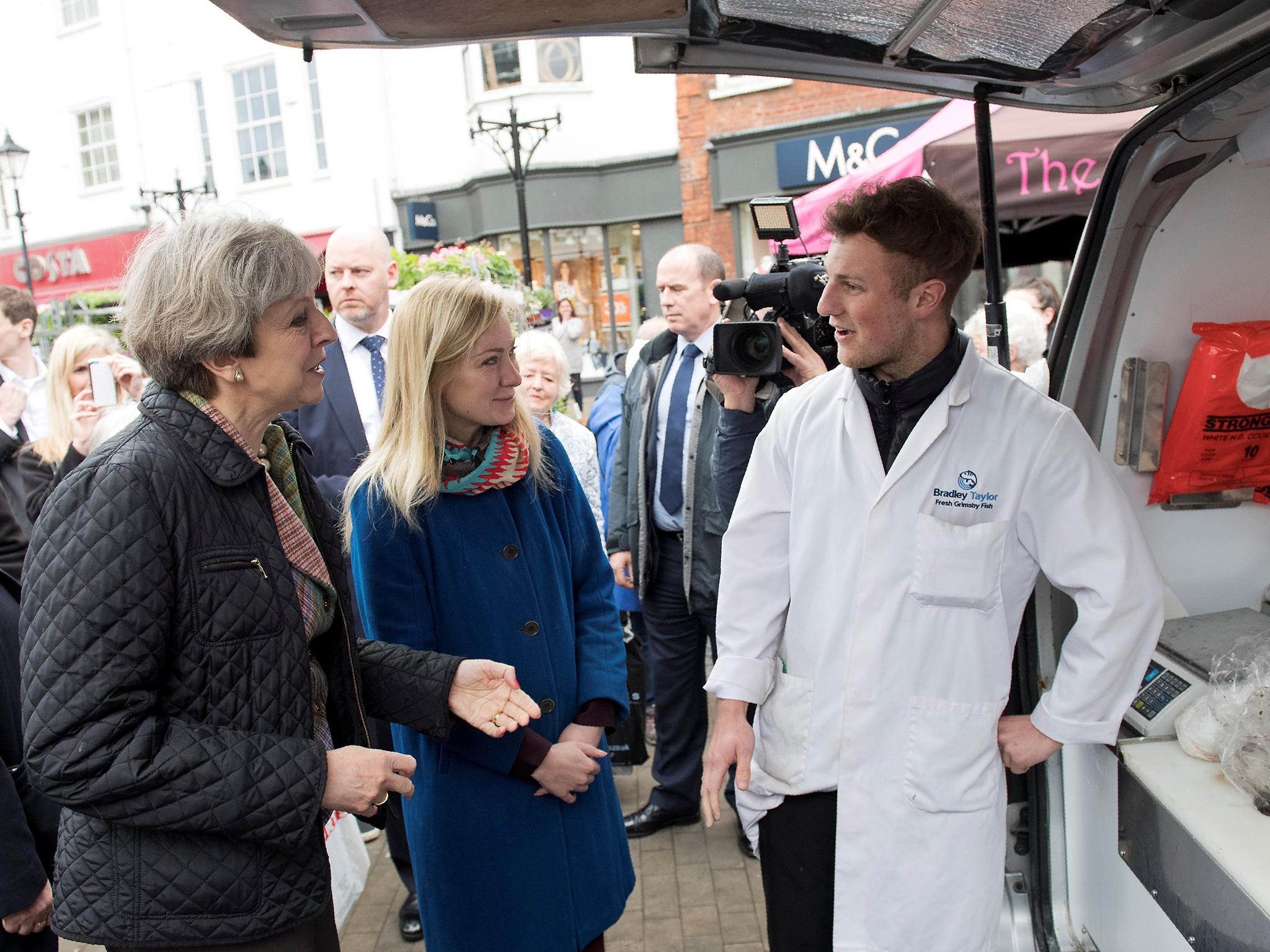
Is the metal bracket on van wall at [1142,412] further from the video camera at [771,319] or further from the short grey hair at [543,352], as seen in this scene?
the short grey hair at [543,352]

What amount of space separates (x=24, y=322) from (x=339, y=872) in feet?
12.6

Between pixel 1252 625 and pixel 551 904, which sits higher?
pixel 1252 625

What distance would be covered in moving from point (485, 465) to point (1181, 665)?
156 centimetres

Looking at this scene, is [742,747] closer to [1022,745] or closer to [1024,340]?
[1022,745]

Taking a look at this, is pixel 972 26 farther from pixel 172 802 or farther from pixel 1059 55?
pixel 172 802

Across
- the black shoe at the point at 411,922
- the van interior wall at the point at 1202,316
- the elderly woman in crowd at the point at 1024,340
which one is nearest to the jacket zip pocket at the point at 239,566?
the van interior wall at the point at 1202,316

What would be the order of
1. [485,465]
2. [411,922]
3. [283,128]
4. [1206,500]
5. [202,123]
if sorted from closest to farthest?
[485,465]
[1206,500]
[411,922]
[283,128]
[202,123]

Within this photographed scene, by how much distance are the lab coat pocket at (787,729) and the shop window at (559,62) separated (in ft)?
51.5

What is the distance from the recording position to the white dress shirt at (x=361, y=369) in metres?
3.36

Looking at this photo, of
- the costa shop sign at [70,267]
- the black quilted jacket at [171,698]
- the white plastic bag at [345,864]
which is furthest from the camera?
the costa shop sign at [70,267]

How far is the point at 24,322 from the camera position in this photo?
5105 mm

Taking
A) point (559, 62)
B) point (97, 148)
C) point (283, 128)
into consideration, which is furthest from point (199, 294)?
point (97, 148)

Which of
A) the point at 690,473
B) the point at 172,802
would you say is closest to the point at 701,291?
the point at 690,473

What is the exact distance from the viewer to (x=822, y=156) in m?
13.6
